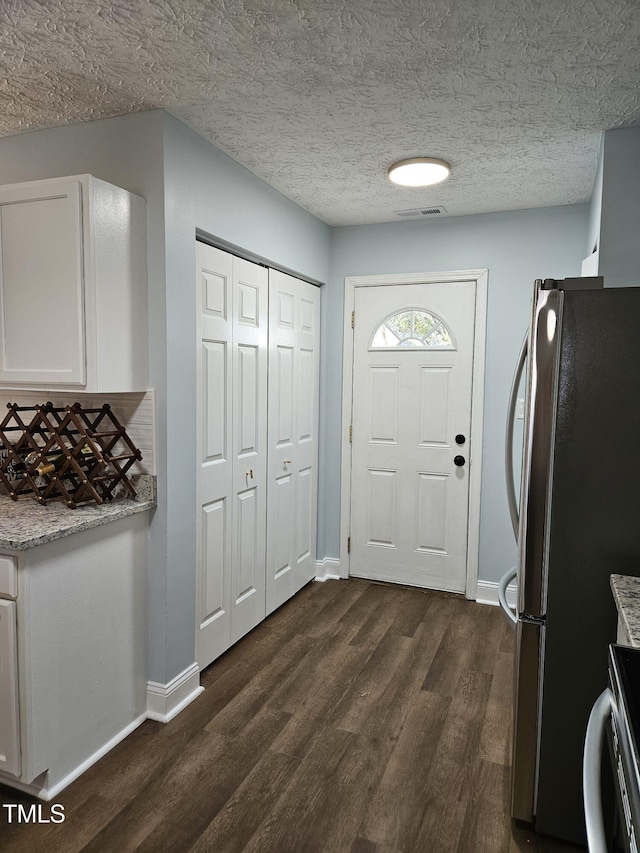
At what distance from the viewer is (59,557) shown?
1933 millimetres

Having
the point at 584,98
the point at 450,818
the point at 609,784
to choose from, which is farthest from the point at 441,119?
the point at 450,818

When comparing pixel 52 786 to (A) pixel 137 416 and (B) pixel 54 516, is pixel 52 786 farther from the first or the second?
(A) pixel 137 416

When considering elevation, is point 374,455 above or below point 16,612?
above

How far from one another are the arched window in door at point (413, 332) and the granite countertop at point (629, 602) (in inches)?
87.0

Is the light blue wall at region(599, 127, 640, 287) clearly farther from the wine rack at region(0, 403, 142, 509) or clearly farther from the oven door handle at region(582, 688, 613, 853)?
the wine rack at region(0, 403, 142, 509)

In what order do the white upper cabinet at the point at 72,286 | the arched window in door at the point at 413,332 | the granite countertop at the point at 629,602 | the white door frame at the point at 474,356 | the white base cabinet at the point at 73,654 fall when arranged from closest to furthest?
the granite countertop at the point at 629,602
the white base cabinet at the point at 73,654
the white upper cabinet at the point at 72,286
the white door frame at the point at 474,356
the arched window in door at the point at 413,332

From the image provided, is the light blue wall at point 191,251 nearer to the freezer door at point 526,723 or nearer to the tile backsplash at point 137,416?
the tile backsplash at point 137,416

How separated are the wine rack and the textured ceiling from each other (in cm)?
115

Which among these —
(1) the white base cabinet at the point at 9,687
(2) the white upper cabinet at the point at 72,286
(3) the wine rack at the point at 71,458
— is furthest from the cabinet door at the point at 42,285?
(1) the white base cabinet at the point at 9,687

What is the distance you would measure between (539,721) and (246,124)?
2361mm

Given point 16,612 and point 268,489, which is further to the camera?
point 268,489

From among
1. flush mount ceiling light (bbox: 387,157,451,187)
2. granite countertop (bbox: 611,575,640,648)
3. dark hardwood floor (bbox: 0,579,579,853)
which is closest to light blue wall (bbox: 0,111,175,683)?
dark hardwood floor (bbox: 0,579,579,853)

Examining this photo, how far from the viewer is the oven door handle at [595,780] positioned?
816mm

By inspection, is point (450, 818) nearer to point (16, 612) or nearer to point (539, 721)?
point (539, 721)
